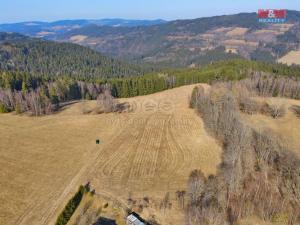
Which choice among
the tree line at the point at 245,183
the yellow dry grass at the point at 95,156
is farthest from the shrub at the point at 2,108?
the tree line at the point at 245,183

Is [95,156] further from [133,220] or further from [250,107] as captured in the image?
[250,107]

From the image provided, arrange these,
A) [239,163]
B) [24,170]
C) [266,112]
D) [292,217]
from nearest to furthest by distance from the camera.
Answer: [292,217]
[239,163]
[24,170]
[266,112]

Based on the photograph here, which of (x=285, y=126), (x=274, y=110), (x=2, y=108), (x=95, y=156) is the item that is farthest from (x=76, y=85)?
(x=285, y=126)

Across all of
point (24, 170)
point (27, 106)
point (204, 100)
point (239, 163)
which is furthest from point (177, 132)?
point (27, 106)

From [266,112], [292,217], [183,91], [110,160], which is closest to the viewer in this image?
[292,217]

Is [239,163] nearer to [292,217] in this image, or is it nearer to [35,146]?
[292,217]

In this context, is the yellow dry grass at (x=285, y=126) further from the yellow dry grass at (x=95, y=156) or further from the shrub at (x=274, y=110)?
the yellow dry grass at (x=95, y=156)

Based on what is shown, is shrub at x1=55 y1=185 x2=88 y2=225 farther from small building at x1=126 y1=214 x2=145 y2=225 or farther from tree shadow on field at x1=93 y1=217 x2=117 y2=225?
small building at x1=126 y1=214 x2=145 y2=225
